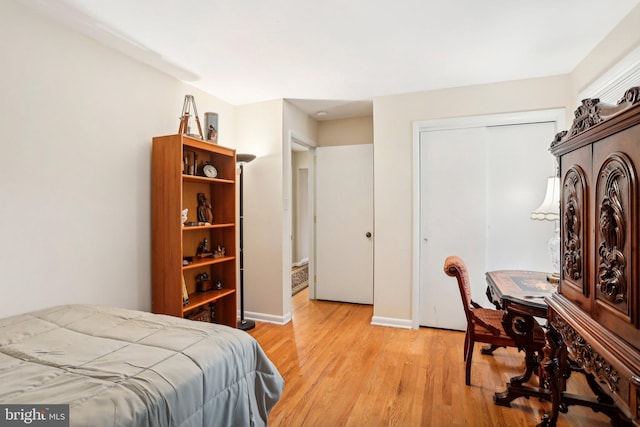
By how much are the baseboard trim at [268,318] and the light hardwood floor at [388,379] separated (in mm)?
84

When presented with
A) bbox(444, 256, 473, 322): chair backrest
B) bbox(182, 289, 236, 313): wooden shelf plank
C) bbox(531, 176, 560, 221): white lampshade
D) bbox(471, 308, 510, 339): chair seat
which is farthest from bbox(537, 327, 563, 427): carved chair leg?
bbox(182, 289, 236, 313): wooden shelf plank

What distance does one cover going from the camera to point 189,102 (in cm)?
290

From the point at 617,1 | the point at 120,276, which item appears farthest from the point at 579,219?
the point at 120,276

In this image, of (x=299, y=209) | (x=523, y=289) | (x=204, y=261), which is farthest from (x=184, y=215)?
(x=299, y=209)

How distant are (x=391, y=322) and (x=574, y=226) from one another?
7.87 feet

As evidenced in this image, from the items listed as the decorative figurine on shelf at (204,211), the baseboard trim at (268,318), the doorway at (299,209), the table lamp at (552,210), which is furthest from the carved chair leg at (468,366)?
the doorway at (299,209)

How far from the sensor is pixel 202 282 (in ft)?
10.3

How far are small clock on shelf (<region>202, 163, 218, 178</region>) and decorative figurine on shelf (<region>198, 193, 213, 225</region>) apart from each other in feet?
0.81

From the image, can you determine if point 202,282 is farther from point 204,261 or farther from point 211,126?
point 211,126

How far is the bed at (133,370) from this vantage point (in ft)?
3.48

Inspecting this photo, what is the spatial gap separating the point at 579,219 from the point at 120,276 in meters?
2.91

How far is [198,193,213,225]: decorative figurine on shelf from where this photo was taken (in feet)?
10.2

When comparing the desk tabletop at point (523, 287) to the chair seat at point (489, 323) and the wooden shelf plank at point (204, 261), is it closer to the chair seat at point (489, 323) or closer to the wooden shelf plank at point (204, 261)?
the chair seat at point (489, 323)

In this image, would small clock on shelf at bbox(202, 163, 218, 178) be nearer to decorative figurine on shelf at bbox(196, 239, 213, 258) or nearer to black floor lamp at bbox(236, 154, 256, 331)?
black floor lamp at bbox(236, 154, 256, 331)
